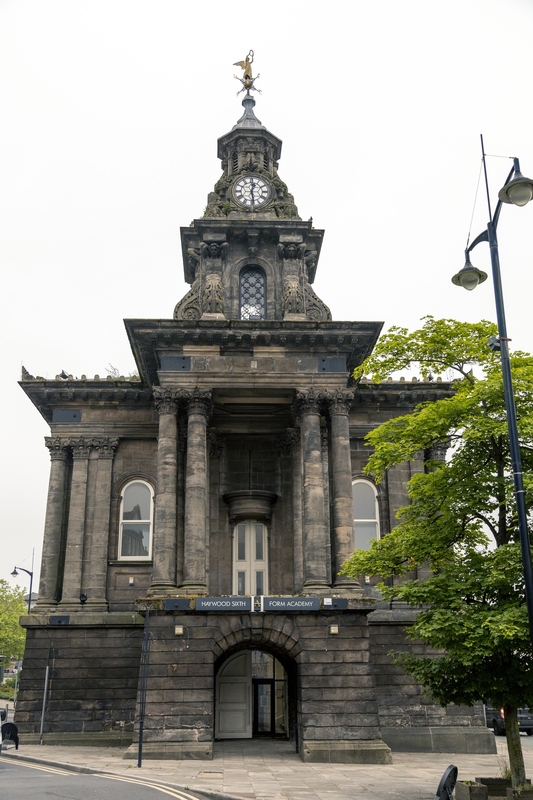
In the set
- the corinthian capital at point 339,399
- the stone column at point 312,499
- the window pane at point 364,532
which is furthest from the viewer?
the window pane at point 364,532

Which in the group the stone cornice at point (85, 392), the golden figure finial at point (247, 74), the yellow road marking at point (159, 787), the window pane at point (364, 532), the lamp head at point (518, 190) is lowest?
the yellow road marking at point (159, 787)

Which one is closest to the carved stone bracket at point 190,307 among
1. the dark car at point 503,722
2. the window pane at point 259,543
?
the window pane at point 259,543

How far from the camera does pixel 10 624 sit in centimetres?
7125

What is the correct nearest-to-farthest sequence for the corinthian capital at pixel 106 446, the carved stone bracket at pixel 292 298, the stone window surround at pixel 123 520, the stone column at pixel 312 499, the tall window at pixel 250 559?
1. the stone column at pixel 312 499
2. the carved stone bracket at pixel 292 298
3. the tall window at pixel 250 559
4. the stone window surround at pixel 123 520
5. the corinthian capital at pixel 106 446

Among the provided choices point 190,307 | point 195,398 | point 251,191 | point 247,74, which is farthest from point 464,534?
point 247,74

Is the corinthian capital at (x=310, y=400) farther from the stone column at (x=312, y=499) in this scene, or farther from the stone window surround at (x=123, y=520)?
the stone window surround at (x=123, y=520)

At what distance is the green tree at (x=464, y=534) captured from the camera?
55.0ft

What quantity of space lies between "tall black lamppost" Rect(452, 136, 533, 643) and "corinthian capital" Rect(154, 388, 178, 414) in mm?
15625

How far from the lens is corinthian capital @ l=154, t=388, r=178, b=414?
29.7 metres

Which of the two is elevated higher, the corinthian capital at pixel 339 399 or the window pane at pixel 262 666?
the corinthian capital at pixel 339 399

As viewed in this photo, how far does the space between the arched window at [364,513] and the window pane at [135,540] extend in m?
9.23

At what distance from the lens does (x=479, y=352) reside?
19.4m

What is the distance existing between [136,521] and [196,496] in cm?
686

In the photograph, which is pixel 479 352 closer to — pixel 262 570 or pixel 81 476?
pixel 262 570
